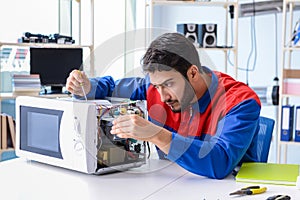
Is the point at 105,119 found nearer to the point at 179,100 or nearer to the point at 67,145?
the point at 67,145

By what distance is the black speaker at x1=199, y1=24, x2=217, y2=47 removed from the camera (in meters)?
3.41

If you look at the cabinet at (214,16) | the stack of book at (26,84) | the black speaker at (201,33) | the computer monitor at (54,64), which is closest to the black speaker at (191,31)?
the black speaker at (201,33)

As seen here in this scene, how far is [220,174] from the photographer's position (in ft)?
4.70

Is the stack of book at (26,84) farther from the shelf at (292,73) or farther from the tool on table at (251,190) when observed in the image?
the tool on table at (251,190)

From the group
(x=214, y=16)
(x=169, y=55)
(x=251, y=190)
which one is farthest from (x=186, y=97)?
(x=214, y=16)

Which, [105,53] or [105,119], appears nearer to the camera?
[105,119]

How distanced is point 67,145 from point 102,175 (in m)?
0.15

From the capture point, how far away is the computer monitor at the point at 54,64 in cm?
359

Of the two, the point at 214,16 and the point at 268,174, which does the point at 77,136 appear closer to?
the point at 268,174

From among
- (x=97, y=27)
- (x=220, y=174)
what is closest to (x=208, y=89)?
(x=220, y=174)

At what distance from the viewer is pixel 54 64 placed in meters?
3.67

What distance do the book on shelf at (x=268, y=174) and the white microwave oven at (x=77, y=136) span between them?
0.36 meters

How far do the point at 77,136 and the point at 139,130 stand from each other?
8.8 inches

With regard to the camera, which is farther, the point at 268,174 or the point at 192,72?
the point at 192,72
